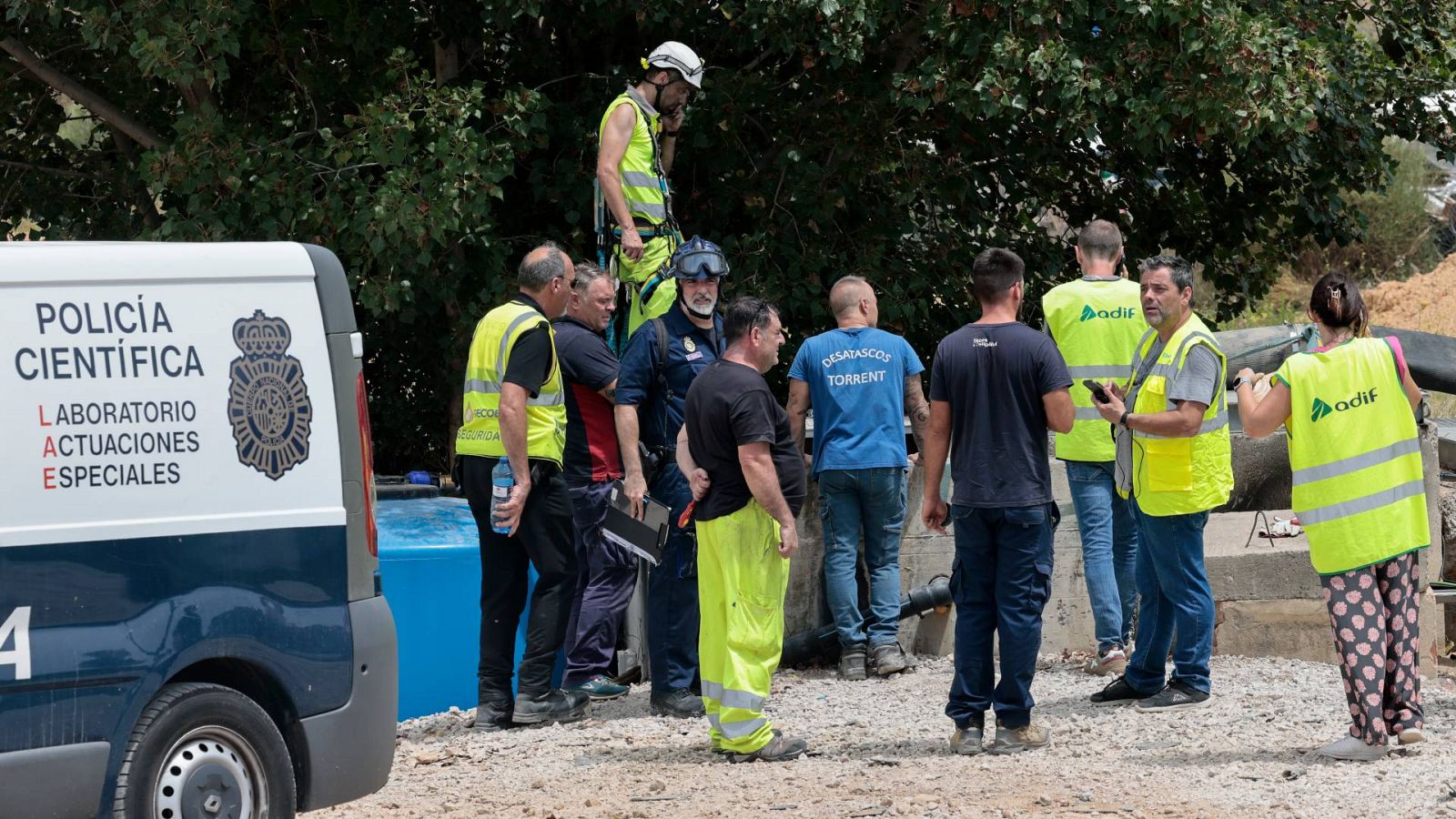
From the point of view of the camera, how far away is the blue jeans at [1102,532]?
324 inches

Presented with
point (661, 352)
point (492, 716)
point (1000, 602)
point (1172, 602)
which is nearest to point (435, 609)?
point (492, 716)

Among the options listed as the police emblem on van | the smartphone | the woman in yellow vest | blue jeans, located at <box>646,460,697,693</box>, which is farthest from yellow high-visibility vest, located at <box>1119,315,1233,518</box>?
the police emblem on van

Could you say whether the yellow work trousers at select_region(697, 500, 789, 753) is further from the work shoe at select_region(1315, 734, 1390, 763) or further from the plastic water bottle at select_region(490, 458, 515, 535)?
the work shoe at select_region(1315, 734, 1390, 763)

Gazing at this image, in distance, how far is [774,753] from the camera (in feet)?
22.9

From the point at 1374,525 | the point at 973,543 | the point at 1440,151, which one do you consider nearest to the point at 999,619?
the point at 973,543

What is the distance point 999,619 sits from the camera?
22.2 feet

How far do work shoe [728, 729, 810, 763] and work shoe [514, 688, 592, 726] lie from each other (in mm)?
1146

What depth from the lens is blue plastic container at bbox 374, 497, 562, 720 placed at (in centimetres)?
818

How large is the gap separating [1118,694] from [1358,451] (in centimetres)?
179

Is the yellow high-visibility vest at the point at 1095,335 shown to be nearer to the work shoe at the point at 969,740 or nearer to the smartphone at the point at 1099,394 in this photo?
the smartphone at the point at 1099,394

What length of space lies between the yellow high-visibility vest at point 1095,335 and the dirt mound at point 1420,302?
1435 cm

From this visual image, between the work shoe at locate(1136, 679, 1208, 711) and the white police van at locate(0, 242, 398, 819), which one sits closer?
the white police van at locate(0, 242, 398, 819)

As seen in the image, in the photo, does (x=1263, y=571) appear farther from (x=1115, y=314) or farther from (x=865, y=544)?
(x=865, y=544)

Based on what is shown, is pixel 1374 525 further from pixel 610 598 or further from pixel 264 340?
pixel 264 340
